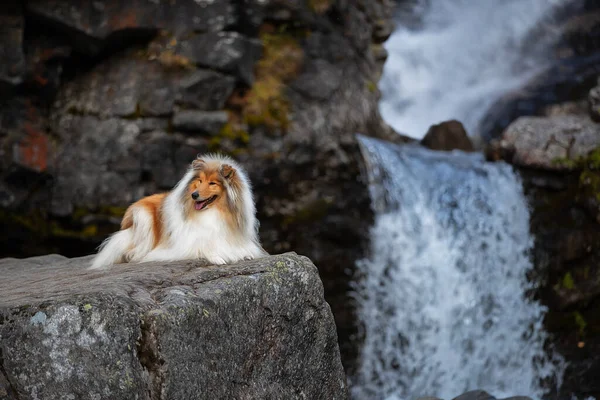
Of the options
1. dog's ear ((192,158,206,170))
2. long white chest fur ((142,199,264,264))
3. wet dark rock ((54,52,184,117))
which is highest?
wet dark rock ((54,52,184,117))

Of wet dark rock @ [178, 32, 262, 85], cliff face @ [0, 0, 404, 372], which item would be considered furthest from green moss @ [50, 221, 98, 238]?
wet dark rock @ [178, 32, 262, 85]

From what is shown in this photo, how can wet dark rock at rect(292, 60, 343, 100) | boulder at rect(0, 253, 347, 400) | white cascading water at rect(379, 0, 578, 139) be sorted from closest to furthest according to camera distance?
1. boulder at rect(0, 253, 347, 400)
2. wet dark rock at rect(292, 60, 343, 100)
3. white cascading water at rect(379, 0, 578, 139)

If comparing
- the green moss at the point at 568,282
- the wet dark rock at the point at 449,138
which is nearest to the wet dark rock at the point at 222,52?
the wet dark rock at the point at 449,138

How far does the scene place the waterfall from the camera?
9.45 m

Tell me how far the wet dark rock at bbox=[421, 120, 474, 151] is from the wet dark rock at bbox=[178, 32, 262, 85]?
4342 mm

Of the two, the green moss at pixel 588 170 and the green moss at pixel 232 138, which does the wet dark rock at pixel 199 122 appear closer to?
the green moss at pixel 232 138

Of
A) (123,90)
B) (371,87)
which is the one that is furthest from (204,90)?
(371,87)

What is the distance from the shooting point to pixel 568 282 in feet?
32.0

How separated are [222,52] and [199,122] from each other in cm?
121

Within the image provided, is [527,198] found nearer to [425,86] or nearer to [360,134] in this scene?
[360,134]

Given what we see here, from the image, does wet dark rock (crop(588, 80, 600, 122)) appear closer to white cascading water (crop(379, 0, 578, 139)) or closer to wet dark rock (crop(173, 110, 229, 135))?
white cascading water (crop(379, 0, 578, 139))

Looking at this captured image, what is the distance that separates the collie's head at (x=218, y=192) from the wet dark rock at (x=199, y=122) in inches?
205

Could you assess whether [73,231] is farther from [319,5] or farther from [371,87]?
[371,87]

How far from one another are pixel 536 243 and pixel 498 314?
128 cm
